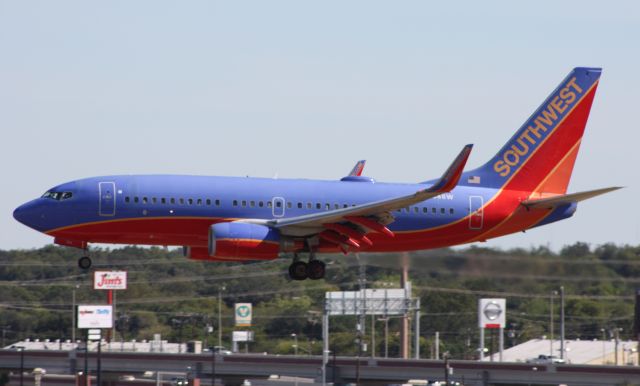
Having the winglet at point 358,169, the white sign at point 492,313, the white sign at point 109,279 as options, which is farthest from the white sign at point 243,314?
the winglet at point 358,169

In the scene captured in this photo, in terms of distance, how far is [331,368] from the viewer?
114m

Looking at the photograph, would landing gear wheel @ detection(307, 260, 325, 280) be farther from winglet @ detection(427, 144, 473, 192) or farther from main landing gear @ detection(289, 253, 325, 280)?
winglet @ detection(427, 144, 473, 192)

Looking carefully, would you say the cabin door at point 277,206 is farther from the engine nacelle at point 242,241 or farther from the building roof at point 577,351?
the building roof at point 577,351

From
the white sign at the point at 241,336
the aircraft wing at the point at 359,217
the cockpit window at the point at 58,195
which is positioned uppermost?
the cockpit window at the point at 58,195

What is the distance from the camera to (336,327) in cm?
18525

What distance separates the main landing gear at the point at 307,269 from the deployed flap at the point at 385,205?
2554mm

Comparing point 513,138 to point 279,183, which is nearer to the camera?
point 279,183

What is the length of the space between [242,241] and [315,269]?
469 cm

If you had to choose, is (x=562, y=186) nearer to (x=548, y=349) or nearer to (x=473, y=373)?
(x=473, y=373)

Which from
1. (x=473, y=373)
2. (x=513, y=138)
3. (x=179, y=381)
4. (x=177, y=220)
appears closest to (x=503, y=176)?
(x=513, y=138)

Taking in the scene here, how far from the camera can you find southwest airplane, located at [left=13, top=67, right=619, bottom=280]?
2172 inches

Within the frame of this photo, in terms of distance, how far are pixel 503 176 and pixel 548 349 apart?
89974mm

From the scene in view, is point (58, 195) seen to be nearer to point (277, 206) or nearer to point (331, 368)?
point (277, 206)

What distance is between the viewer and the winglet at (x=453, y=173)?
5006 cm
